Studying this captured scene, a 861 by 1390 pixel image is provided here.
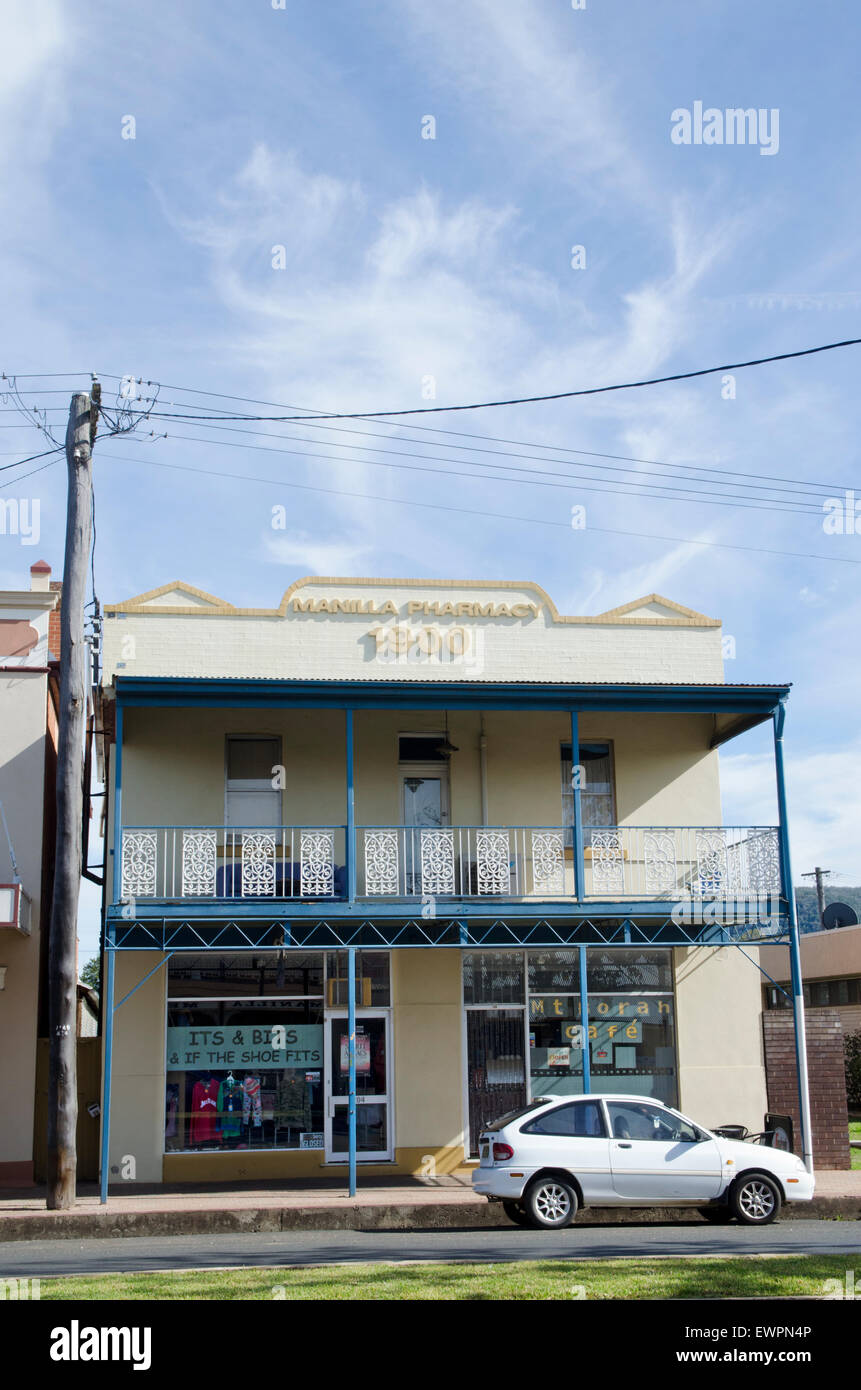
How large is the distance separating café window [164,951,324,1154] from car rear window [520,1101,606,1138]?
5.68 meters

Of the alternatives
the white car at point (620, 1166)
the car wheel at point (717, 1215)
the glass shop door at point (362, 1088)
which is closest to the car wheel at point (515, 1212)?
the white car at point (620, 1166)

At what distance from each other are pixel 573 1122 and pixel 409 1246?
2.14 m

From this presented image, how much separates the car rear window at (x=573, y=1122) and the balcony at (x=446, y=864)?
14.4 ft

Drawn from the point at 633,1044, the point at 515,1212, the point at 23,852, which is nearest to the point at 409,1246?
the point at 515,1212

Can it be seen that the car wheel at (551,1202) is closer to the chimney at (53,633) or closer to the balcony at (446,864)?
the balcony at (446,864)

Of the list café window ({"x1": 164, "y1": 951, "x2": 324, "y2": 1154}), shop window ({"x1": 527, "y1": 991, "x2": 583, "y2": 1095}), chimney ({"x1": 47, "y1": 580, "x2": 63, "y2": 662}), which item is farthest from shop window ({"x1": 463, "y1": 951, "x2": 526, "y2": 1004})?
chimney ({"x1": 47, "y1": 580, "x2": 63, "y2": 662})

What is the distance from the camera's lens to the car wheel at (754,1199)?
1309 centimetres

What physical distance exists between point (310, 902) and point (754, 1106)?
23.1 feet

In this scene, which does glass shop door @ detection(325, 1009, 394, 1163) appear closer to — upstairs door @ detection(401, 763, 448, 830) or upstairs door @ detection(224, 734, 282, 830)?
upstairs door @ detection(401, 763, 448, 830)

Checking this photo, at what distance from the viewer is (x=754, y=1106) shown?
18844mm

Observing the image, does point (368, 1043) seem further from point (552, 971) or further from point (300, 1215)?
point (300, 1215)

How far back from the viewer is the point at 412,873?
61.3 feet

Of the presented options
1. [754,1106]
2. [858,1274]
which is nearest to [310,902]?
[754,1106]
